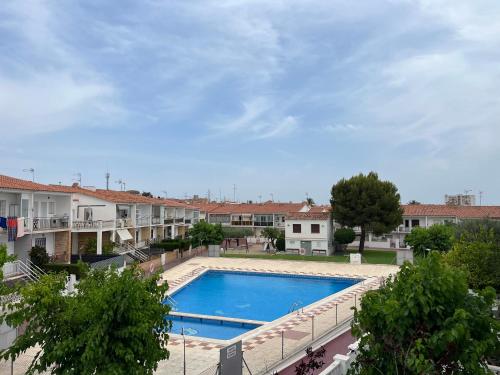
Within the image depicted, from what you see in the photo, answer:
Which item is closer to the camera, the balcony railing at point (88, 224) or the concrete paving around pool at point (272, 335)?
the concrete paving around pool at point (272, 335)

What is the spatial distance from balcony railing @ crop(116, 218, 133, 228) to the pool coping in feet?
29.2

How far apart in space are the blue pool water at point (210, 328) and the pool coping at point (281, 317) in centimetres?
39

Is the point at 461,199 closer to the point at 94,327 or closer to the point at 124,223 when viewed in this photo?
the point at 124,223

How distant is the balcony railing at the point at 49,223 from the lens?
93.6 feet

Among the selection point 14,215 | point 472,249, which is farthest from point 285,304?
point 14,215

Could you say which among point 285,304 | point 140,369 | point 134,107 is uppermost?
point 134,107

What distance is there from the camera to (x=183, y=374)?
13.2 meters

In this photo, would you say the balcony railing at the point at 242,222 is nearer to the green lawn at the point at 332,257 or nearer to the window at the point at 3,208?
the green lawn at the point at 332,257

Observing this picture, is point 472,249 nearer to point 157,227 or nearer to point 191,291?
point 191,291

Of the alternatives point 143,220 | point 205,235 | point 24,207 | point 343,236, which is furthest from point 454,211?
point 24,207

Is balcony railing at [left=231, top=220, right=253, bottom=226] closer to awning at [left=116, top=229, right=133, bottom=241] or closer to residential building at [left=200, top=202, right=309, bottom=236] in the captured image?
residential building at [left=200, top=202, right=309, bottom=236]

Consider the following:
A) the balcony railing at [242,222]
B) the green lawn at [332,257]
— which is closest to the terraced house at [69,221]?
the green lawn at [332,257]

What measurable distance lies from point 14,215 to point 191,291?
12.8m

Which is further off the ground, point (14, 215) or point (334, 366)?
point (14, 215)
